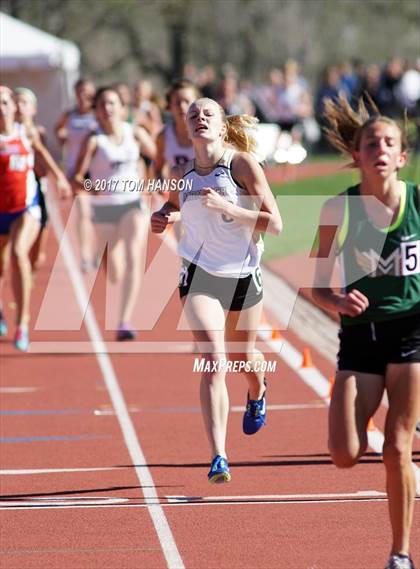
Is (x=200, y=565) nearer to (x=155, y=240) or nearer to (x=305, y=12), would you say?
(x=155, y=240)

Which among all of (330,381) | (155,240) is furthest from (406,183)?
(155,240)

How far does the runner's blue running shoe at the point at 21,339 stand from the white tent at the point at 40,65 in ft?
63.0

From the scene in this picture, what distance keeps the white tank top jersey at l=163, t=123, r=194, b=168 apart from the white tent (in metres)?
19.4

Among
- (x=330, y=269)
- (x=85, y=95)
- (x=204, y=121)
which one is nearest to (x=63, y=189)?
(x=204, y=121)

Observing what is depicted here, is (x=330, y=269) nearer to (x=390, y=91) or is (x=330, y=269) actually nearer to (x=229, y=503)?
(x=229, y=503)

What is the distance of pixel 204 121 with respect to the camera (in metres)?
7.44

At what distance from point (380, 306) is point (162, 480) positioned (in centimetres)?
259

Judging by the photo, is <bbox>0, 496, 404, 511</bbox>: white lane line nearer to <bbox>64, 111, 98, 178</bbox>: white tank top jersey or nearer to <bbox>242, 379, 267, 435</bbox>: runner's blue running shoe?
<bbox>242, 379, 267, 435</bbox>: runner's blue running shoe

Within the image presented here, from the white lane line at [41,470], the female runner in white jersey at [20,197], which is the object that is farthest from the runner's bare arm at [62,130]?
the white lane line at [41,470]

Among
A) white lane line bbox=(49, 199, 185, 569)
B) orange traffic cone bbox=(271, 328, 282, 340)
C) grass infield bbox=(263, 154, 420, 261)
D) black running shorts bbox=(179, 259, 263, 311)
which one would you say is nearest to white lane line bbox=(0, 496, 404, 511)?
white lane line bbox=(49, 199, 185, 569)

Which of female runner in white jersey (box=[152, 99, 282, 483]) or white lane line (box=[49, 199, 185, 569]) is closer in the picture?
white lane line (box=[49, 199, 185, 569])

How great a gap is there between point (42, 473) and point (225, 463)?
1.57 metres

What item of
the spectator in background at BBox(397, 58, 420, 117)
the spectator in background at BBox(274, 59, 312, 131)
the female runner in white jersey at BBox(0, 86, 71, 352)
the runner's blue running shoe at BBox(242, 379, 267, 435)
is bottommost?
the spectator in background at BBox(274, 59, 312, 131)

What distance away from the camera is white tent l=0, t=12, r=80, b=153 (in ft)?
103
